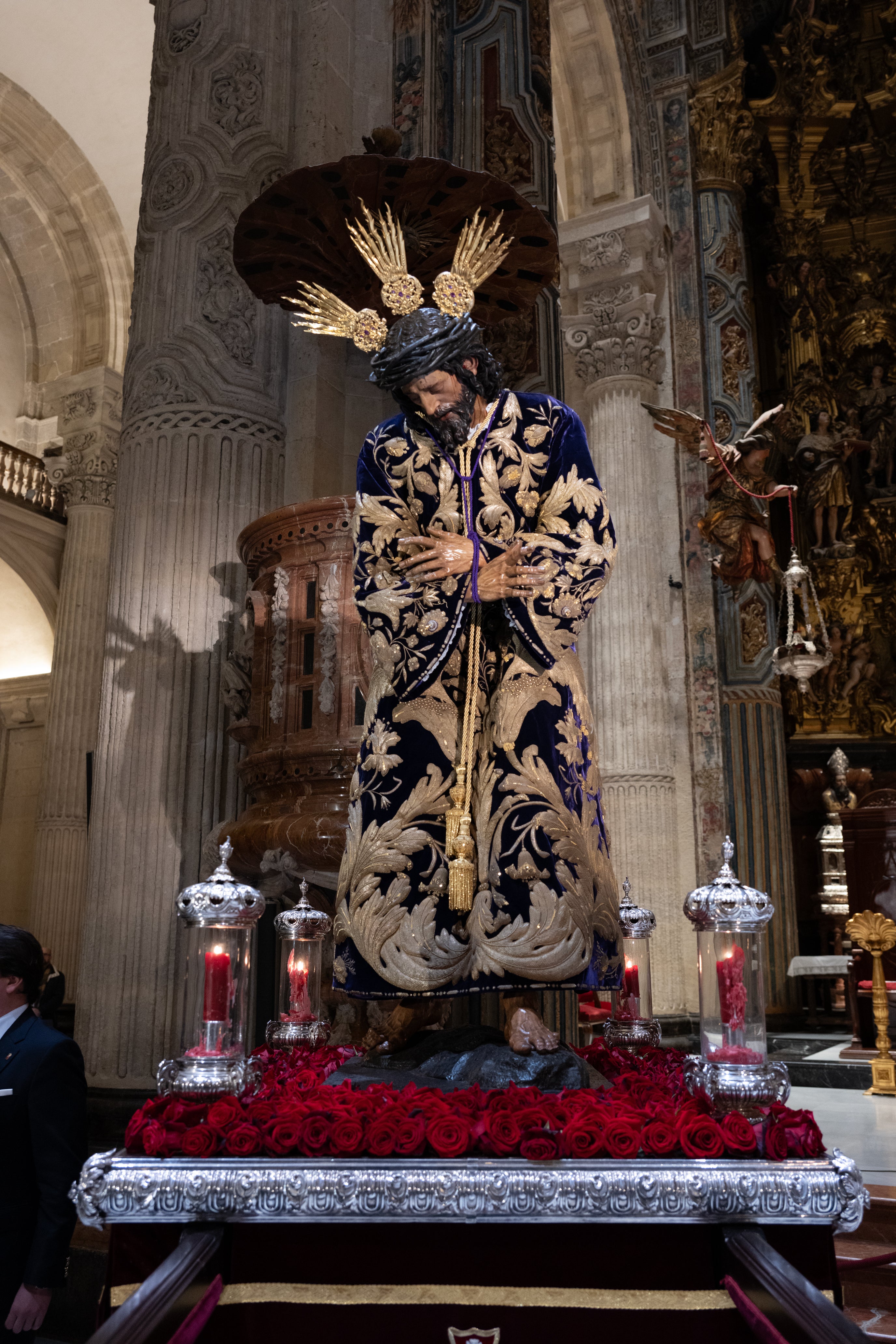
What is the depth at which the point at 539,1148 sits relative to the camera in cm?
229

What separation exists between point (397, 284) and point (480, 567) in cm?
96

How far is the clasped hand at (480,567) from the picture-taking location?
126 inches

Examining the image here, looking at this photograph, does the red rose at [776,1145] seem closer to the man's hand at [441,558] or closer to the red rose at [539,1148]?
the red rose at [539,1148]

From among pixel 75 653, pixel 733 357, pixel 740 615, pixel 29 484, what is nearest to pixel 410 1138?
pixel 740 615

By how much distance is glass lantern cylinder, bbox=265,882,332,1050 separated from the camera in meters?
3.97

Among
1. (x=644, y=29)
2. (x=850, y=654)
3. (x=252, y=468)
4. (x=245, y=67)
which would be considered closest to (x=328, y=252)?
(x=252, y=468)

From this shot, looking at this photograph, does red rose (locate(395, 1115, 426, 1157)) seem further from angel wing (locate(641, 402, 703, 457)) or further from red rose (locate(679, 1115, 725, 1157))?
angel wing (locate(641, 402, 703, 457))

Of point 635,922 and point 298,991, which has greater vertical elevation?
point 635,922

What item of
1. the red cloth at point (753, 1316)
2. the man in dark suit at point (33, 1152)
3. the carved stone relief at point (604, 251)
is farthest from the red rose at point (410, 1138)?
the carved stone relief at point (604, 251)

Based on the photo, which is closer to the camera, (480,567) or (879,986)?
(480,567)

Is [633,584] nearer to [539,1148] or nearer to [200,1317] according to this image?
[539,1148]

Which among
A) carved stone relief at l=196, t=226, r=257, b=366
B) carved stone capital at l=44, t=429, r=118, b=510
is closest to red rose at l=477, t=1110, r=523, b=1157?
carved stone relief at l=196, t=226, r=257, b=366

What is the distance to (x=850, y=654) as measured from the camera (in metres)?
15.4

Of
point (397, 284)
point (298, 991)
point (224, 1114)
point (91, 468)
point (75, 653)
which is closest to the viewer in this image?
point (224, 1114)
